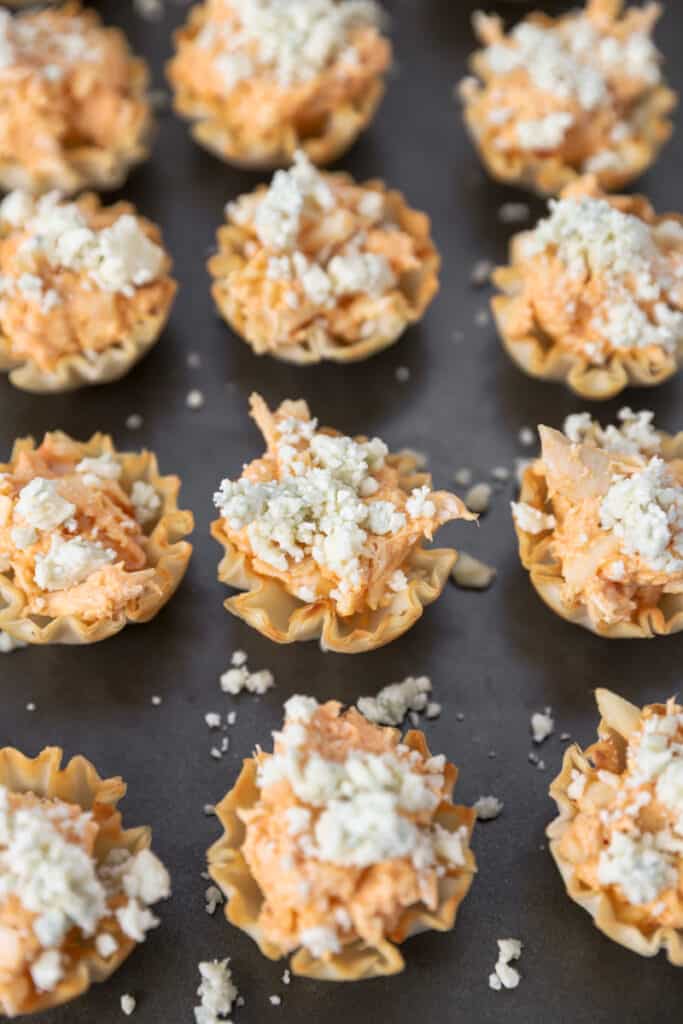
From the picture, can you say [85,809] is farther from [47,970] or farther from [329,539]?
[329,539]

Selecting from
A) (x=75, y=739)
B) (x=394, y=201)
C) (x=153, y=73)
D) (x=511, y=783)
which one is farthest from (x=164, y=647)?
(x=153, y=73)

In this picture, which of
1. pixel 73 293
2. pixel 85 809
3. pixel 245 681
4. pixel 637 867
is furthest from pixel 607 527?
pixel 73 293

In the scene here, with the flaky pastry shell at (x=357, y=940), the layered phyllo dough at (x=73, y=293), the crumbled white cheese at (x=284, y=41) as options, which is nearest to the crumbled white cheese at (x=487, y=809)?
the flaky pastry shell at (x=357, y=940)

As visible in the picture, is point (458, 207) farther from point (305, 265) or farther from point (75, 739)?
point (75, 739)

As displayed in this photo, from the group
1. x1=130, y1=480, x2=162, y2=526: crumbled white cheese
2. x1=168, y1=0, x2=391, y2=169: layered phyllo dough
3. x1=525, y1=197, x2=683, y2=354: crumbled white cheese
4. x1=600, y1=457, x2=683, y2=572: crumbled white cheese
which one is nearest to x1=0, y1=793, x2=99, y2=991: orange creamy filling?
x1=130, y1=480, x2=162, y2=526: crumbled white cheese

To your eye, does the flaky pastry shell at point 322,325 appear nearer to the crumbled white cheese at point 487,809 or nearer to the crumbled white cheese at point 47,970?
the crumbled white cheese at point 487,809
